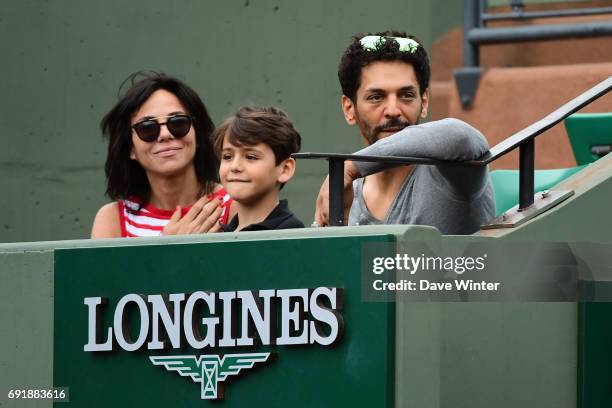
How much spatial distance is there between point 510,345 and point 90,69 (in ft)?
17.5

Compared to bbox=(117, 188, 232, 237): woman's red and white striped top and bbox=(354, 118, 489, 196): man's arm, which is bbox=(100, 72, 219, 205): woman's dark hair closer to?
bbox=(117, 188, 232, 237): woman's red and white striped top

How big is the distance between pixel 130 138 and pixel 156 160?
0.20 m

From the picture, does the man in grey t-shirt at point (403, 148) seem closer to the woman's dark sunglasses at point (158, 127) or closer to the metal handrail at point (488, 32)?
the woman's dark sunglasses at point (158, 127)

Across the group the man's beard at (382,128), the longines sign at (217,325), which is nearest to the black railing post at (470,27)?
the man's beard at (382,128)

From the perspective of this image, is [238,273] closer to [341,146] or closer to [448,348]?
[448,348]

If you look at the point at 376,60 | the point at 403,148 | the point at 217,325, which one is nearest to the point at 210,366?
the point at 217,325

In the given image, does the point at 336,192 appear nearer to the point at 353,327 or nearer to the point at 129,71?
the point at 353,327

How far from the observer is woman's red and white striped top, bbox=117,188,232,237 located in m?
4.76

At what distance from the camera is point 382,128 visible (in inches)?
156

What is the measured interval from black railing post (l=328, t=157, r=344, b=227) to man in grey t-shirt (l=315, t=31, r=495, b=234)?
0.29 ft

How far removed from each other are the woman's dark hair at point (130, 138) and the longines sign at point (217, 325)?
1252mm

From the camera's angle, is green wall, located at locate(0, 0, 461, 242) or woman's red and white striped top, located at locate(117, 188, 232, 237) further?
green wall, located at locate(0, 0, 461, 242)

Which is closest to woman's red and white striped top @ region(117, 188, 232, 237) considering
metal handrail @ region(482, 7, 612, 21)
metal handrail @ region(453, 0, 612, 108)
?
metal handrail @ region(453, 0, 612, 108)

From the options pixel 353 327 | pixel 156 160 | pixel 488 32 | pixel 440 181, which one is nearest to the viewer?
pixel 353 327
